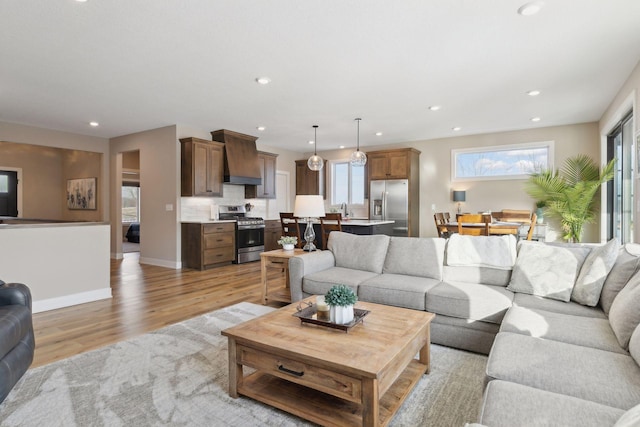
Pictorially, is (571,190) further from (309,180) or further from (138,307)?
(138,307)

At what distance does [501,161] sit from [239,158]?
5.11 m

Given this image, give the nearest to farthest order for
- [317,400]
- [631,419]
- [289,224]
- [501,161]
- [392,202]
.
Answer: [631,419], [317,400], [289,224], [501,161], [392,202]

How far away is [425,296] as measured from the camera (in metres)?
2.88

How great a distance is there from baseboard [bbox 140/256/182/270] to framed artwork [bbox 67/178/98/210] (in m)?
2.00

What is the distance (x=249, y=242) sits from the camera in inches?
275

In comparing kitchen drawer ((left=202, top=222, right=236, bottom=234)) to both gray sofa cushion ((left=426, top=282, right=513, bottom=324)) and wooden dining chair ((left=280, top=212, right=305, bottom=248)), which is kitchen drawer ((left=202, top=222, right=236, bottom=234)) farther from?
gray sofa cushion ((left=426, top=282, right=513, bottom=324))

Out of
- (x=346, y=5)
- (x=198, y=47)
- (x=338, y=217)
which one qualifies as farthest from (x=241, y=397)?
(x=338, y=217)

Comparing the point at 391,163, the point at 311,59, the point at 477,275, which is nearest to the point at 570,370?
the point at 477,275

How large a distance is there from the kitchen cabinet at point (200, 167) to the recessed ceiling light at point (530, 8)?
504cm

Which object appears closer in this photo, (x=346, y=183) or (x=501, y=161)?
(x=501, y=161)

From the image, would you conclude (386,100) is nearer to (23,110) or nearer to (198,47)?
(198,47)

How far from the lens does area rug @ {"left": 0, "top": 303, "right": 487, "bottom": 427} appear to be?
6.07 ft

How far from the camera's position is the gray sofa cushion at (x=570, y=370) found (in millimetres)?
1359

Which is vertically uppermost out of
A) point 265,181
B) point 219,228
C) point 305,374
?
point 265,181
